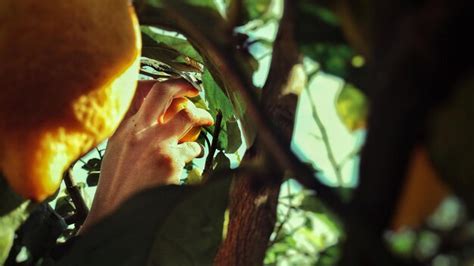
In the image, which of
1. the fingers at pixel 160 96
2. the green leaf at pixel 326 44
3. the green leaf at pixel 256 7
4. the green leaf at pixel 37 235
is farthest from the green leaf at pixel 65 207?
the green leaf at pixel 326 44

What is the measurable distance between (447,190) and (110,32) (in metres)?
0.25

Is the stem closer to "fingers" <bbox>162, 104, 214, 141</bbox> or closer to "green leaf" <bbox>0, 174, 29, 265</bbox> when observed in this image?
"green leaf" <bbox>0, 174, 29, 265</bbox>

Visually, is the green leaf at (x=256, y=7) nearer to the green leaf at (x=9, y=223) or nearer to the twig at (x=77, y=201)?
the green leaf at (x=9, y=223)

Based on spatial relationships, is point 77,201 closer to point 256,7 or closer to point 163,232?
point 163,232

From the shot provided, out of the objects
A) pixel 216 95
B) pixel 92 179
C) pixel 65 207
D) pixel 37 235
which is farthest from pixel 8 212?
pixel 92 179

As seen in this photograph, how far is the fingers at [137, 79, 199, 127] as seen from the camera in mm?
1189

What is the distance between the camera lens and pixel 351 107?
0.38 m

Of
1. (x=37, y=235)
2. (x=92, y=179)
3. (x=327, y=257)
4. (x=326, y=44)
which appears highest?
(x=326, y=44)

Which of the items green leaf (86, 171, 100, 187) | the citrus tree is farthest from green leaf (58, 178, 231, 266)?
green leaf (86, 171, 100, 187)

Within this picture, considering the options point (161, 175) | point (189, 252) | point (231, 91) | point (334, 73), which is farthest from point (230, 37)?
point (161, 175)

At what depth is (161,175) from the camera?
1.29m

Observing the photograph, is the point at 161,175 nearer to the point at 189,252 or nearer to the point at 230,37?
the point at 189,252

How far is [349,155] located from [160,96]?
815mm

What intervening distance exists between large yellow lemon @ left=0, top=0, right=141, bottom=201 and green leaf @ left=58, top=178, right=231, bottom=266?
3.1 inches
